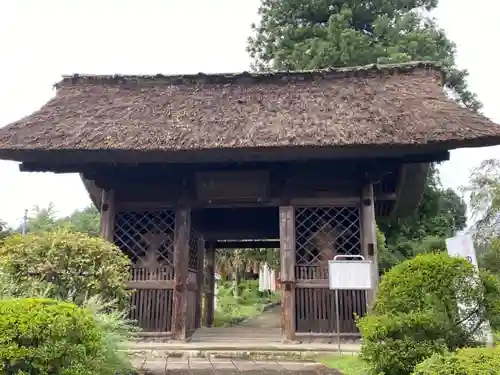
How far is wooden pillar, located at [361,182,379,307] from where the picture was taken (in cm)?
837

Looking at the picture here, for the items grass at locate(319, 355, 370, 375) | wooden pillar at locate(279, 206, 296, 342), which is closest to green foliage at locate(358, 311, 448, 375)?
grass at locate(319, 355, 370, 375)

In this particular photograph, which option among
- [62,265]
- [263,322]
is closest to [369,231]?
[62,265]

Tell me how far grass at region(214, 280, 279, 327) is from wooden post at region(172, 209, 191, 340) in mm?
12686

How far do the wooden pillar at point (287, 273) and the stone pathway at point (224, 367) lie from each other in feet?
4.51

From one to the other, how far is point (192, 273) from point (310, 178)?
2969 millimetres

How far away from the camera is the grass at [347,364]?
17.0ft

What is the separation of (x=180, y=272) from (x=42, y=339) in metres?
4.98

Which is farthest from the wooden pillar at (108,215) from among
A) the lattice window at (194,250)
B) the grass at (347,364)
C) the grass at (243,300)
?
the grass at (243,300)

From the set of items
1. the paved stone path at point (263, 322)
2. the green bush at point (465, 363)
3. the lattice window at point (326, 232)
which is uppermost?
the lattice window at point (326, 232)

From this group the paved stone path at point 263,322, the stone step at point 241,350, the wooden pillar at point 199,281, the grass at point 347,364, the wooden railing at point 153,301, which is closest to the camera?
the grass at point 347,364

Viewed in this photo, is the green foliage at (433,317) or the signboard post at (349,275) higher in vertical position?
the signboard post at (349,275)

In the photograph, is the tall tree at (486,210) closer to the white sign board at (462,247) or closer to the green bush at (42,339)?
the white sign board at (462,247)

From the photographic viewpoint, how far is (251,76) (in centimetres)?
1013

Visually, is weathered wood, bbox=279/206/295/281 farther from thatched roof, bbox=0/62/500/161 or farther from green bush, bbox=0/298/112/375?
green bush, bbox=0/298/112/375
